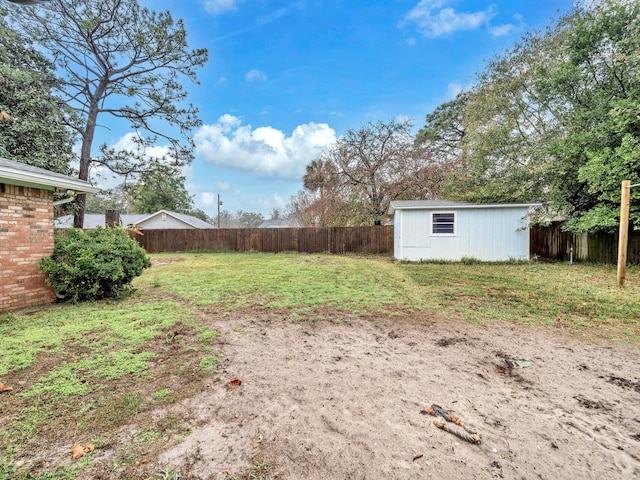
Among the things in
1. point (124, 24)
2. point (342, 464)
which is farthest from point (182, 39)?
point (342, 464)

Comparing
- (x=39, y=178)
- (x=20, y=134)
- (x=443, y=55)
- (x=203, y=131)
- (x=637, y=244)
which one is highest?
(x=443, y=55)

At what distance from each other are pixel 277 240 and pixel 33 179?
37.3ft

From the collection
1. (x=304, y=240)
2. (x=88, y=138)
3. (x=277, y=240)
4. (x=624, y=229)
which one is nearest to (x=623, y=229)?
(x=624, y=229)

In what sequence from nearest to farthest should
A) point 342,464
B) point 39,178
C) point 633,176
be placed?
point 342,464, point 39,178, point 633,176

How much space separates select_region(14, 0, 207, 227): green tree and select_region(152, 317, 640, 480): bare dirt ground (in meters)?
11.2

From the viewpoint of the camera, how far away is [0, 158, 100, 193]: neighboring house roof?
415 cm

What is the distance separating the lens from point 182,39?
10.9 metres

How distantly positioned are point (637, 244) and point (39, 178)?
15.7 m

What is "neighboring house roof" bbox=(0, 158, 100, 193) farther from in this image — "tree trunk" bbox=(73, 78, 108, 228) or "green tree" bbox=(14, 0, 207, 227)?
"tree trunk" bbox=(73, 78, 108, 228)

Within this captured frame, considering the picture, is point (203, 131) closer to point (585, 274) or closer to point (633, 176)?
point (585, 274)

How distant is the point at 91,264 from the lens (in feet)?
16.0

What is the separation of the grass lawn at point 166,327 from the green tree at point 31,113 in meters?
5.23

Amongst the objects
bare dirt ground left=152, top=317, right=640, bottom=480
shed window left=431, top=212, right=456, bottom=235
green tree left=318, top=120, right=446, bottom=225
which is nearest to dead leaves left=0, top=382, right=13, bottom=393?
bare dirt ground left=152, top=317, right=640, bottom=480

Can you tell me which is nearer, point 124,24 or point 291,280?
point 291,280
